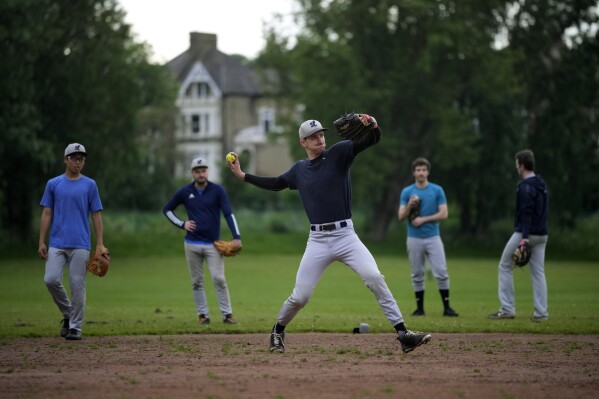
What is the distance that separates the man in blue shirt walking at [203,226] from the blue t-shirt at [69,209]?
2.37 metres

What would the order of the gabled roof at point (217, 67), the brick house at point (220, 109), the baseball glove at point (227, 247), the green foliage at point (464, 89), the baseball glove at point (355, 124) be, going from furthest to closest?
the gabled roof at point (217, 67), the brick house at point (220, 109), the green foliage at point (464, 89), the baseball glove at point (227, 247), the baseball glove at point (355, 124)

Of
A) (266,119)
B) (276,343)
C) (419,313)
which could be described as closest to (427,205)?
(419,313)

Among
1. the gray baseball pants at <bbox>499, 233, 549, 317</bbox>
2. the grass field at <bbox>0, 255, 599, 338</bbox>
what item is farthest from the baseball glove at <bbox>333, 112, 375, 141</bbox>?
the gray baseball pants at <bbox>499, 233, 549, 317</bbox>

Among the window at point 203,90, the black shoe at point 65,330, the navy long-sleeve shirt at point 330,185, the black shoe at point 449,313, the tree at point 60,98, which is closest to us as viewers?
the navy long-sleeve shirt at point 330,185

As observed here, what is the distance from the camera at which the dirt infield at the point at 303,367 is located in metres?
9.05

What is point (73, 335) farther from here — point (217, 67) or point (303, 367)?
point (217, 67)

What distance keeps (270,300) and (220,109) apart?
73651 millimetres

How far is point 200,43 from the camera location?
96.4m

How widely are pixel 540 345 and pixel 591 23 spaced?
34.2m

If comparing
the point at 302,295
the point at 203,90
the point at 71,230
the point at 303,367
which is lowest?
the point at 303,367

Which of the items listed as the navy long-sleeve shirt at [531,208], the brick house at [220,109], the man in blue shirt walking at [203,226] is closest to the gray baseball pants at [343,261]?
the man in blue shirt walking at [203,226]

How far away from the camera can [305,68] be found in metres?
47.3

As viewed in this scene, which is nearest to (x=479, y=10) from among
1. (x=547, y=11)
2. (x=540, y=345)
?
(x=547, y=11)

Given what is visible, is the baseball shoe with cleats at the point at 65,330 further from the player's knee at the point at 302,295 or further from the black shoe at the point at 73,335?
the player's knee at the point at 302,295
